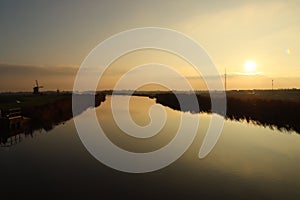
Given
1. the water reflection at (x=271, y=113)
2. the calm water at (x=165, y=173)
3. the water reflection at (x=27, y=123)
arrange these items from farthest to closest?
the water reflection at (x=271, y=113) → the water reflection at (x=27, y=123) → the calm water at (x=165, y=173)

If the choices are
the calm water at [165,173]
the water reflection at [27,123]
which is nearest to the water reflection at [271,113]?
the calm water at [165,173]

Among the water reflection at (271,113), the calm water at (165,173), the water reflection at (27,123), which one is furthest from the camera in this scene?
the water reflection at (271,113)

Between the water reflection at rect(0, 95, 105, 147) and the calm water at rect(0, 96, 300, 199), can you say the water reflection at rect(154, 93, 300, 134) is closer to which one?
the calm water at rect(0, 96, 300, 199)

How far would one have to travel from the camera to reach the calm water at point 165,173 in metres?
12.9

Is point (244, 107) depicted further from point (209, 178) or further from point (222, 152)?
point (209, 178)

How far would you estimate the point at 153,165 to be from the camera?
18047 millimetres

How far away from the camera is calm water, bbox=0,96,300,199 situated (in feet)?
42.4

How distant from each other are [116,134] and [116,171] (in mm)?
13453

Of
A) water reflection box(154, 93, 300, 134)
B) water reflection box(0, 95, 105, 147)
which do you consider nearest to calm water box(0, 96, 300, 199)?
water reflection box(0, 95, 105, 147)

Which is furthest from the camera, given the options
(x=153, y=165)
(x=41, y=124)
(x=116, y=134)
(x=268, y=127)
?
(x=41, y=124)

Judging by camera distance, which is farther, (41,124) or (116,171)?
(41,124)

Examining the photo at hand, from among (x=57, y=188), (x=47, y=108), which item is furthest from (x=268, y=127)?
(x=47, y=108)

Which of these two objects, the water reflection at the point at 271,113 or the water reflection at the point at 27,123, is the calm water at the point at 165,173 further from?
the water reflection at the point at 271,113

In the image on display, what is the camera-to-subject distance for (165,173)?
53.1ft
